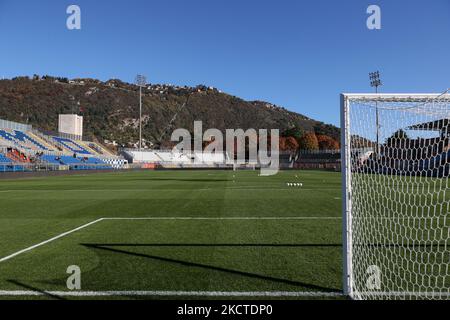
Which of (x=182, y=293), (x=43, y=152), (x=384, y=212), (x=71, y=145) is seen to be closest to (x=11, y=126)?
(x=43, y=152)

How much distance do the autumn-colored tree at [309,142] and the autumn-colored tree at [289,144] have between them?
2.08 meters

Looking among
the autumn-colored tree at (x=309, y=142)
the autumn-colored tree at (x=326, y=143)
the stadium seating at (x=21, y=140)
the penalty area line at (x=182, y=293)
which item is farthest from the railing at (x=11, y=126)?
the autumn-colored tree at (x=326, y=143)

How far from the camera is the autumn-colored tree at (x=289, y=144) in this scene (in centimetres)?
10584

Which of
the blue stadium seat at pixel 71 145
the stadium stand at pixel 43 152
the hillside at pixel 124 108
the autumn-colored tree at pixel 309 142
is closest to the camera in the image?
the stadium stand at pixel 43 152

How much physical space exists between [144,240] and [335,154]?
65300 millimetres

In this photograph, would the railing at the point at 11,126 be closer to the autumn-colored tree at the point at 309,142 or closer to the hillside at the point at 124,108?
the hillside at the point at 124,108

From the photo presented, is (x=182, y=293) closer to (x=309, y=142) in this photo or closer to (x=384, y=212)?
(x=384, y=212)

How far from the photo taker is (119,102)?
407 ft

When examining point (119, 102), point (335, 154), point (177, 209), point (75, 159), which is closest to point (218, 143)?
point (119, 102)

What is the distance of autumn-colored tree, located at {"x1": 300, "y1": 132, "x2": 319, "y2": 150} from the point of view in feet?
335

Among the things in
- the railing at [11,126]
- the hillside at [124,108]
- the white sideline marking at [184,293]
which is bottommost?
the white sideline marking at [184,293]
